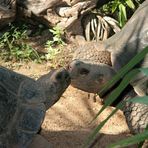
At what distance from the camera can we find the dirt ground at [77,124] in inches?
113

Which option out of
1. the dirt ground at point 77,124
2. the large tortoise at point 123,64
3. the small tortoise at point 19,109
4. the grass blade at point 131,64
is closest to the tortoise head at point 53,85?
the small tortoise at point 19,109

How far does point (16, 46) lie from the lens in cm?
450

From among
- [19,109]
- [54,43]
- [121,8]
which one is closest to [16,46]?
[54,43]

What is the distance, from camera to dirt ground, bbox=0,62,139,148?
2879mm

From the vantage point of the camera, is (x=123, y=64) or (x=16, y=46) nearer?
(x=123, y=64)

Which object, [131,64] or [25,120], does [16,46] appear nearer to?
[25,120]

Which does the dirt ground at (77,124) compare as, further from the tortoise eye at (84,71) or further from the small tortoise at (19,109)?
the small tortoise at (19,109)

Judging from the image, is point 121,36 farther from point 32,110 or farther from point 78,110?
point 32,110

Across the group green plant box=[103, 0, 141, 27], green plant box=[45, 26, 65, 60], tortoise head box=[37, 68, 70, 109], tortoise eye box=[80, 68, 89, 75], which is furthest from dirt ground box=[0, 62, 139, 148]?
green plant box=[103, 0, 141, 27]

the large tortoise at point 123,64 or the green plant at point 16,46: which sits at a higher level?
the large tortoise at point 123,64

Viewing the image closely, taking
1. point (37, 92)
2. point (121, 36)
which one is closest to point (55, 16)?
point (121, 36)

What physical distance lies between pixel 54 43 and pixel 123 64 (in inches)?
60.7

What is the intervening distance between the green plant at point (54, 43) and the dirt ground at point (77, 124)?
71 centimetres

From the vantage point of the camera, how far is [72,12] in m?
4.34
